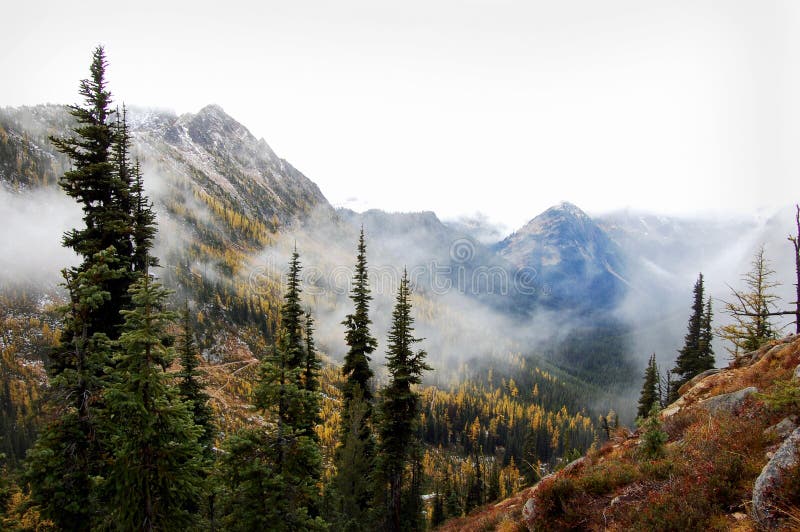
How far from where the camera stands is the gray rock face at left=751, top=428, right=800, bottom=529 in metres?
5.50

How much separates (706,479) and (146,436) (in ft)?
43.6

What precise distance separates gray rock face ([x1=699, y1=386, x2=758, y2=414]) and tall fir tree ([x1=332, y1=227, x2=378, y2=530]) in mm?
18559

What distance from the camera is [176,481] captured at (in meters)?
9.66

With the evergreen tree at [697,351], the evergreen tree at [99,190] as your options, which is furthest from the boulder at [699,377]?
the evergreen tree at [99,190]

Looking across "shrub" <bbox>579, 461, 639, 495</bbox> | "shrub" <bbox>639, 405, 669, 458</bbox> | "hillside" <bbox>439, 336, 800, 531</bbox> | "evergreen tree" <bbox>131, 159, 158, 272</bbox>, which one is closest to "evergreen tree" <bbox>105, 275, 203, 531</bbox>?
"evergreen tree" <bbox>131, 159, 158, 272</bbox>

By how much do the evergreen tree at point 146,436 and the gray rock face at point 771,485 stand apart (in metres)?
12.3

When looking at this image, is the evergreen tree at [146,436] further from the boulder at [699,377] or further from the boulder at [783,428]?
the boulder at [699,377]

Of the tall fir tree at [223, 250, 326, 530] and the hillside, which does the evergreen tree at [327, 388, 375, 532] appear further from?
the hillside

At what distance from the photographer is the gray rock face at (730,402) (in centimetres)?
1113

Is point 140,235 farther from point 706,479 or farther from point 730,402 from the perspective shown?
point 730,402

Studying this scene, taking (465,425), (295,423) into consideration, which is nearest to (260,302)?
(465,425)

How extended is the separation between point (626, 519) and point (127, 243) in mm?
20181

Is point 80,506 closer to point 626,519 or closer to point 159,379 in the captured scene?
point 159,379

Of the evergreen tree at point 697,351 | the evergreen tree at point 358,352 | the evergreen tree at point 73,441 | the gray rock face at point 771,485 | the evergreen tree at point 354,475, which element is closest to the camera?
the gray rock face at point 771,485
